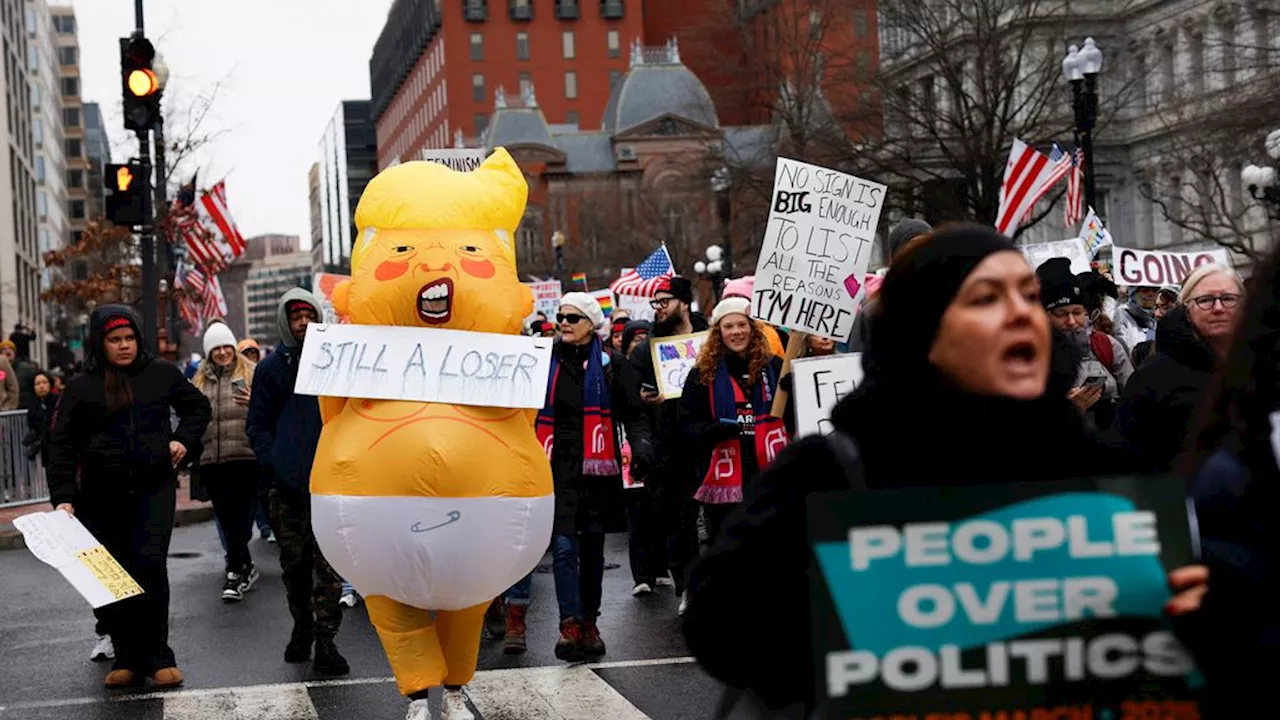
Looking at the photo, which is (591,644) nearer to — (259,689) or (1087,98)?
(259,689)

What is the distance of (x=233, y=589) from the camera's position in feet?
41.2

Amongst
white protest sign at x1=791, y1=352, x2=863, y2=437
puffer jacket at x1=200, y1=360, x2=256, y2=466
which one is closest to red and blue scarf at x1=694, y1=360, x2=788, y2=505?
white protest sign at x1=791, y1=352, x2=863, y2=437

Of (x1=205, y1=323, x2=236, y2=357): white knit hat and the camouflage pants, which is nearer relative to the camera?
the camouflage pants

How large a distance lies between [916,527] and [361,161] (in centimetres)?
18425

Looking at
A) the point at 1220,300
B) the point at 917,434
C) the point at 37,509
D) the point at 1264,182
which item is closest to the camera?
the point at 917,434

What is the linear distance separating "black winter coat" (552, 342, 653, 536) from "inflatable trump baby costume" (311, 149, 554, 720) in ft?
6.88

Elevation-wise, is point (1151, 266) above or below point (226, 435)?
above

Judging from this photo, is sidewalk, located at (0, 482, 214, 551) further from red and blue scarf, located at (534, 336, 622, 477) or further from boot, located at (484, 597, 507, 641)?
red and blue scarf, located at (534, 336, 622, 477)

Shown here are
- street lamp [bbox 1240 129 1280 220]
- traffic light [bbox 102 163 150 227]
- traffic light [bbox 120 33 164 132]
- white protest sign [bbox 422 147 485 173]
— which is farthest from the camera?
street lamp [bbox 1240 129 1280 220]

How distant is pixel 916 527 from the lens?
3020 millimetres

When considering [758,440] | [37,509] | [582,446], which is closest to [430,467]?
[582,446]

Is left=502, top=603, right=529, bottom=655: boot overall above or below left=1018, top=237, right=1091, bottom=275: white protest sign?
below

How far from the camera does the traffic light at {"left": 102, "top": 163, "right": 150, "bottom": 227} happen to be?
645 inches

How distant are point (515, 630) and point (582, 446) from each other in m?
Answer: 1.09
